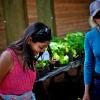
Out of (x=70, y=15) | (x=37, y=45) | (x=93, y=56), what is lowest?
(x=70, y=15)

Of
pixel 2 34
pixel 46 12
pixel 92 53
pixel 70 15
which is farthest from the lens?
pixel 70 15

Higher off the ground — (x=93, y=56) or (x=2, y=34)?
(x=93, y=56)

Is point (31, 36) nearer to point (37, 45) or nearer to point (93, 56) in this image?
point (37, 45)

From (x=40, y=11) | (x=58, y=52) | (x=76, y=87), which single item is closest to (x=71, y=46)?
(x=58, y=52)

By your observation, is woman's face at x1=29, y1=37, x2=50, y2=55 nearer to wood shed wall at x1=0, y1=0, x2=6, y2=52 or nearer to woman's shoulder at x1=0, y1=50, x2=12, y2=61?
woman's shoulder at x1=0, y1=50, x2=12, y2=61

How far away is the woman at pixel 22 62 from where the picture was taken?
2791mm

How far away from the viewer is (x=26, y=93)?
290 centimetres

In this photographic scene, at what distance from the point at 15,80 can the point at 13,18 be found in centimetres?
407

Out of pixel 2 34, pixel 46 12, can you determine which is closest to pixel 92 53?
pixel 2 34

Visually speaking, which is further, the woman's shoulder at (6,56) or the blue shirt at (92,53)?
the blue shirt at (92,53)

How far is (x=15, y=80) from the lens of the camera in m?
2.80

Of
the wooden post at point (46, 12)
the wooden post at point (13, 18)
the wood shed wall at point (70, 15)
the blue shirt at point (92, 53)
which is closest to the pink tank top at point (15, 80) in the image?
the blue shirt at point (92, 53)

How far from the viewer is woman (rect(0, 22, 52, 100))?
2.79m

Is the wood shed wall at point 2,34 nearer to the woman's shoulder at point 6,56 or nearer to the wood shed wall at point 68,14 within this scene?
the wood shed wall at point 68,14
